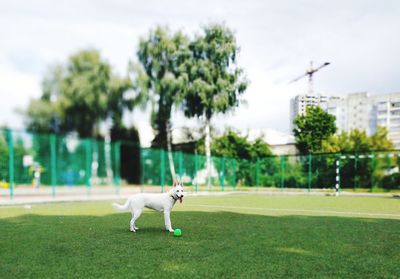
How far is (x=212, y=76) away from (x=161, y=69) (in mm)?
4539

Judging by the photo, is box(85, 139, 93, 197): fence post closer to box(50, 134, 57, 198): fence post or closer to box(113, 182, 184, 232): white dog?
box(50, 134, 57, 198): fence post

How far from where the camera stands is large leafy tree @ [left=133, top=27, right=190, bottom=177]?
32.4 metres

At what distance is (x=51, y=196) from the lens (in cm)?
1792

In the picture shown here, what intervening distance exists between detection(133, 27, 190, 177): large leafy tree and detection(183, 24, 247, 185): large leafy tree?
34.7 inches

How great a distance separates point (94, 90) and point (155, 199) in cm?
2526

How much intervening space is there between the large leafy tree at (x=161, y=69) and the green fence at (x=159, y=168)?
8.29 metres

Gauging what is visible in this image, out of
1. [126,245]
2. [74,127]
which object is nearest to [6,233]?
[126,245]

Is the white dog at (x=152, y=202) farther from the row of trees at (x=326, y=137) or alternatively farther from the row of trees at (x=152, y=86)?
the row of trees at (x=152, y=86)

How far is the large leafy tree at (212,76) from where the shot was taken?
1289 inches

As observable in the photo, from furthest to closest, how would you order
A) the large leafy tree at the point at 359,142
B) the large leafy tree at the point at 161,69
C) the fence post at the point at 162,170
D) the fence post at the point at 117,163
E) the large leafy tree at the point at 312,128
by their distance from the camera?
the large leafy tree at the point at 161,69
the large leafy tree at the point at 359,142
the large leafy tree at the point at 312,128
the fence post at the point at 162,170
the fence post at the point at 117,163

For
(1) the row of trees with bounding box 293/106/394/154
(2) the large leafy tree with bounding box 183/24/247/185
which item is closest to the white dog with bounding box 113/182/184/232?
(1) the row of trees with bounding box 293/106/394/154

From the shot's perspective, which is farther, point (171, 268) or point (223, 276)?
point (171, 268)

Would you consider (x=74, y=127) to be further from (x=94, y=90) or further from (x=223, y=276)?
(x=223, y=276)

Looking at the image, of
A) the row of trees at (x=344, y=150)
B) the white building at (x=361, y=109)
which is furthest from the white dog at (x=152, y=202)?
the row of trees at (x=344, y=150)
